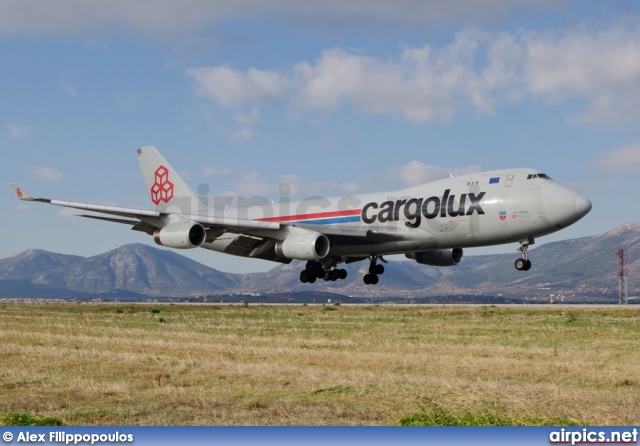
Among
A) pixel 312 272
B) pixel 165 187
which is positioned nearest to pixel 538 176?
→ pixel 312 272

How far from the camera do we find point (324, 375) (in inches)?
679

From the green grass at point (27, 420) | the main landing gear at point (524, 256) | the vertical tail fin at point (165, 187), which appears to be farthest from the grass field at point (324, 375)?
the vertical tail fin at point (165, 187)

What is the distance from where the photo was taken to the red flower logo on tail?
5734 cm

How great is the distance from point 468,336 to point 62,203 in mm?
24530

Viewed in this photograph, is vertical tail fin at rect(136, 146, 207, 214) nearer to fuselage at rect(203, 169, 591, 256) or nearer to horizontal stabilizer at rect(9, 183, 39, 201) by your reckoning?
fuselage at rect(203, 169, 591, 256)

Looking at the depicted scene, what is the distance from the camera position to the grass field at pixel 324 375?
12156mm

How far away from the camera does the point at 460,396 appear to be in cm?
1208

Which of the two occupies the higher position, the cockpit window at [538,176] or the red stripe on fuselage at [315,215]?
the cockpit window at [538,176]

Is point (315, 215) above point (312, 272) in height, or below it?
above

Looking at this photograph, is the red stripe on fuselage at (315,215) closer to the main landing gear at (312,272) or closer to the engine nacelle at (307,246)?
the main landing gear at (312,272)

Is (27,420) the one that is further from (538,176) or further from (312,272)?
(312,272)

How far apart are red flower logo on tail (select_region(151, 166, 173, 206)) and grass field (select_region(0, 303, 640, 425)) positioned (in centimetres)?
2509

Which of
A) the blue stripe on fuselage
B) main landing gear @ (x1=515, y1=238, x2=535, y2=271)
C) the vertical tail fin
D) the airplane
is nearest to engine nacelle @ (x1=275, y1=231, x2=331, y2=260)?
the airplane

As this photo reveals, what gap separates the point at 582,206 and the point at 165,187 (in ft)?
105
